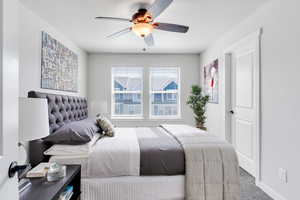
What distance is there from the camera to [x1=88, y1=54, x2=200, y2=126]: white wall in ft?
15.9

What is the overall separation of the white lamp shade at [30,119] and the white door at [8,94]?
501mm

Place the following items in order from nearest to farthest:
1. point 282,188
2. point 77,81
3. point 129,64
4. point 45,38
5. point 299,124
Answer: point 299,124, point 282,188, point 45,38, point 77,81, point 129,64

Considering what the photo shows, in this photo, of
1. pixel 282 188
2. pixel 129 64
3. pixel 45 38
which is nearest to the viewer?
pixel 282 188

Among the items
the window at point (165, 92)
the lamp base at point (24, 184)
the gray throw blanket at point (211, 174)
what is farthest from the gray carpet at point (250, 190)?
the window at point (165, 92)

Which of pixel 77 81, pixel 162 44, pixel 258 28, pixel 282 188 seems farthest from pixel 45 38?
pixel 282 188

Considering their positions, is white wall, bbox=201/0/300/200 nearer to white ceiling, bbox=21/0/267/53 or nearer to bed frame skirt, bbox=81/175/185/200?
white ceiling, bbox=21/0/267/53

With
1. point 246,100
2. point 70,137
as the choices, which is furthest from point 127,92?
point 70,137

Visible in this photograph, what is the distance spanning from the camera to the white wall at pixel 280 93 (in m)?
1.93

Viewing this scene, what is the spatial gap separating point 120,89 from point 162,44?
167 cm

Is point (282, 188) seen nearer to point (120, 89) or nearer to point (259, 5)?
point (259, 5)

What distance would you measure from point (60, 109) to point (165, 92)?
294cm

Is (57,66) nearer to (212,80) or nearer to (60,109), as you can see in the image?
(60,109)

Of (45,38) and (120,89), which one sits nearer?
(45,38)

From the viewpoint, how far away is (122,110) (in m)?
4.98
